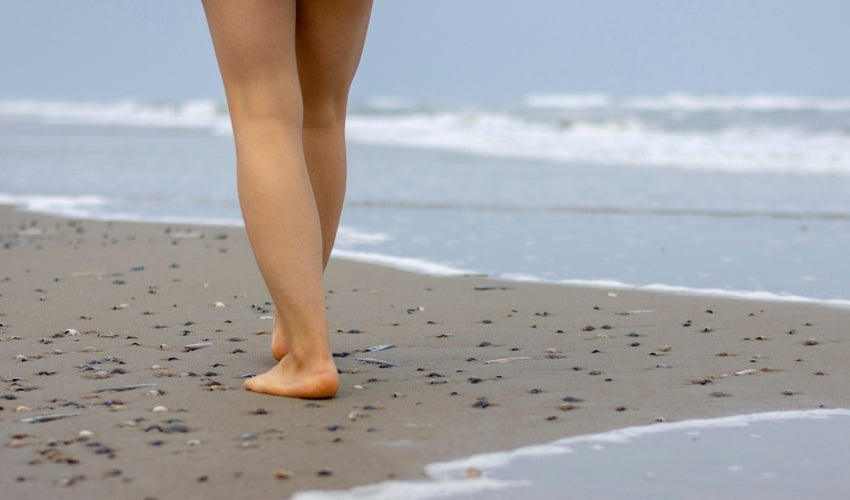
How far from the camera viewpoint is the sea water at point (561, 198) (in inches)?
217

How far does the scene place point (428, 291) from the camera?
467 cm

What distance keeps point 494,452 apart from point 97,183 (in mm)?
8892

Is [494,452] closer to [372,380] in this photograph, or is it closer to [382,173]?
[372,380]

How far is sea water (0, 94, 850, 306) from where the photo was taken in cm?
550

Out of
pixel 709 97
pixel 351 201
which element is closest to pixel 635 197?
pixel 351 201

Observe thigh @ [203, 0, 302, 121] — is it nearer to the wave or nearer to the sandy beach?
the sandy beach

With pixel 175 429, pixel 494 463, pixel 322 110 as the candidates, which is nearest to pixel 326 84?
pixel 322 110

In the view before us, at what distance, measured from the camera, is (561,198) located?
356 inches

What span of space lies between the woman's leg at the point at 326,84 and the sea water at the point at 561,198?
2.01 m

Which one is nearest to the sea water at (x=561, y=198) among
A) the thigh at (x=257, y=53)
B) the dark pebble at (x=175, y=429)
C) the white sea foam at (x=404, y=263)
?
the white sea foam at (x=404, y=263)

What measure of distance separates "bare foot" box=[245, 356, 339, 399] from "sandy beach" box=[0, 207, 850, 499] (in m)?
0.03

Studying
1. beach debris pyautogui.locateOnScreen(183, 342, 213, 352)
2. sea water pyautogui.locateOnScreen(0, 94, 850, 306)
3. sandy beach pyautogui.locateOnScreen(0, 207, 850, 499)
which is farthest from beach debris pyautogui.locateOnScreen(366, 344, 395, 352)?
sea water pyautogui.locateOnScreen(0, 94, 850, 306)

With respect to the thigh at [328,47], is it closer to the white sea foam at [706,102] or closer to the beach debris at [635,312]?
the beach debris at [635,312]

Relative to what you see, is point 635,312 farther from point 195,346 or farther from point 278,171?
point 278,171
